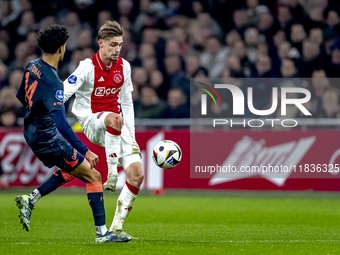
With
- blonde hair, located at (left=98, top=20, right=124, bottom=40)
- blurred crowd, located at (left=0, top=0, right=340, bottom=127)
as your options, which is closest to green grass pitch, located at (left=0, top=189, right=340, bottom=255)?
blurred crowd, located at (left=0, top=0, right=340, bottom=127)

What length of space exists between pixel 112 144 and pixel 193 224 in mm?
2355

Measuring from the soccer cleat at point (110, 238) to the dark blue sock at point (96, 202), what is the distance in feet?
0.42

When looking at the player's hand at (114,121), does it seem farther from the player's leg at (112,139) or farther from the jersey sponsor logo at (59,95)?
the jersey sponsor logo at (59,95)

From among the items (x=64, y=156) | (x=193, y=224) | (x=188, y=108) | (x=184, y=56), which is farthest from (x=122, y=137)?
(x=184, y=56)

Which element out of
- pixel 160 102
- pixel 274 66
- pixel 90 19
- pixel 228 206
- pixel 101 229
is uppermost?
pixel 90 19

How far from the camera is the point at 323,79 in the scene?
1098 cm

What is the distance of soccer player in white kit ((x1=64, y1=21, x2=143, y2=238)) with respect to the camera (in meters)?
5.70

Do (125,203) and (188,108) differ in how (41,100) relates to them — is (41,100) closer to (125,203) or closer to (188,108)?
(125,203)

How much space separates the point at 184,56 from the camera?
1266 cm

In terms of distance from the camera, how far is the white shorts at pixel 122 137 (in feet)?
19.2

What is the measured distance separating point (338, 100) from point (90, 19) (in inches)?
269

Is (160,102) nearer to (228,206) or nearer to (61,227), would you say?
(228,206)

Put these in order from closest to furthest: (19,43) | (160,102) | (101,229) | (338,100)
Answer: (101,229), (338,100), (160,102), (19,43)

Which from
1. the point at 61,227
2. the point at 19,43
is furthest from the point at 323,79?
the point at 19,43
